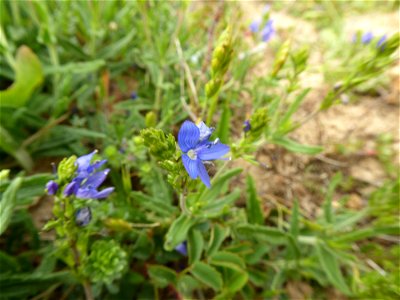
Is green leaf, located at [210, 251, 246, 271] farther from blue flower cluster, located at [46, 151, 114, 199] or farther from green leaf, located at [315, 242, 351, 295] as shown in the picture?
blue flower cluster, located at [46, 151, 114, 199]

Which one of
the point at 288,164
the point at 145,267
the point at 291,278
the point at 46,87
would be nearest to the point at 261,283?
the point at 291,278

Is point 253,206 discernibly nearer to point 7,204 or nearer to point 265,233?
point 265,233

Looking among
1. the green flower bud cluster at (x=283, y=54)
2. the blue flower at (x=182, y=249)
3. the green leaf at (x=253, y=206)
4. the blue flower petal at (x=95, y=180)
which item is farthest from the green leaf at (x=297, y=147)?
the blue flower petal at (x=95, y=180)

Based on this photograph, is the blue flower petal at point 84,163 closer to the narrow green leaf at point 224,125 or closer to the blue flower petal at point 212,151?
the blue flower petal at point 212,151

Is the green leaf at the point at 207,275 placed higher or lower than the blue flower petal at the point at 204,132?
lower

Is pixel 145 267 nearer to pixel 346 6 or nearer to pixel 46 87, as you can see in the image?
pixel 46 87

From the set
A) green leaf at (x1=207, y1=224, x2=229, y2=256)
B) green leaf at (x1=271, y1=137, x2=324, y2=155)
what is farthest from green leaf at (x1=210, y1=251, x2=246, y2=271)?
green leaf at (x1=271, y1=137, x2=324, y2=155)

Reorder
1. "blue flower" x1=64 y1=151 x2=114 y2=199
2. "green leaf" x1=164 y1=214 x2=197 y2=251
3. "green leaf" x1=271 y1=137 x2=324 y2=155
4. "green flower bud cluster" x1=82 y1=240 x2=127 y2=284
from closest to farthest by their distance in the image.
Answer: "blue flower" x1=64 y1=151 x2=114 y2=199, "green flower bud cluster" x1=82 y1=240 x2=127 y2=284, "green leaf" x1=164 y1=214 x2=197 y2=251, "green leaf" x1=271 y1=137 x2=324 y2=155
